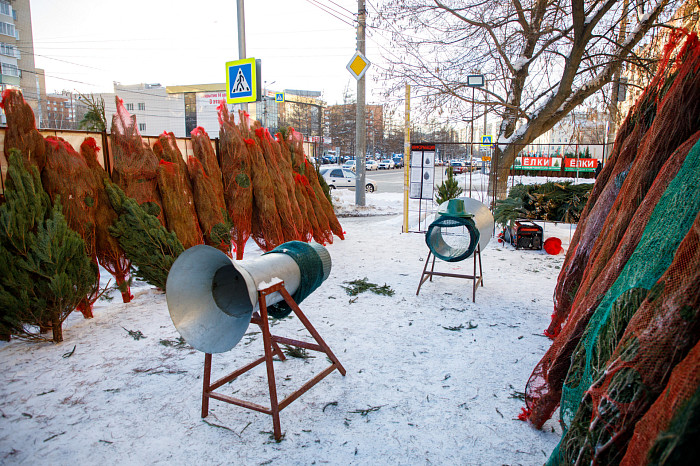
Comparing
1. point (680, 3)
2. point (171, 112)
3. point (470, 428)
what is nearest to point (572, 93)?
point (680, 3)

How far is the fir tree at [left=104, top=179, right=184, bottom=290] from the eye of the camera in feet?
17.1

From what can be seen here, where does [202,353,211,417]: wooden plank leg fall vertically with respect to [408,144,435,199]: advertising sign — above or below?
below

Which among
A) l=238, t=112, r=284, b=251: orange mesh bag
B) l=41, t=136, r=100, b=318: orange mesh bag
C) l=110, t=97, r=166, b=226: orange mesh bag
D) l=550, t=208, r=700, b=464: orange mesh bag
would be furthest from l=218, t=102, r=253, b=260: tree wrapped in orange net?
l=550, t=208, r=700, b=464: orange mesh bag

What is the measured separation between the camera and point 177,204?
5820mm

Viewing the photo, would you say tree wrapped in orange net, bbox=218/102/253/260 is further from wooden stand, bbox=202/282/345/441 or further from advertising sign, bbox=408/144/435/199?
advertising sign, bbox=408/144/435/199

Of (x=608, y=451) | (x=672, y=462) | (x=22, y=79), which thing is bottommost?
(x=608, y=451)

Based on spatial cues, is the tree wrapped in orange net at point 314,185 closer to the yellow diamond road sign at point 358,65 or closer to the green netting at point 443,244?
the yellow diamond road sign at point 358,65

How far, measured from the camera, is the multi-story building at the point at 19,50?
5392 cm

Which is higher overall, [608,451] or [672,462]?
[672,462]

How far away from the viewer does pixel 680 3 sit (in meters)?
11.0

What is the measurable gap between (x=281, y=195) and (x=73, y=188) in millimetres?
3455

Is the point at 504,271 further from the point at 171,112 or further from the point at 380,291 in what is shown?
the point at 171,112

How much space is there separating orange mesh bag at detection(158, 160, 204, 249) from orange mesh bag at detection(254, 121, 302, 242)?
6.14 ft

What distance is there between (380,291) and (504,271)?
95.7 inches
